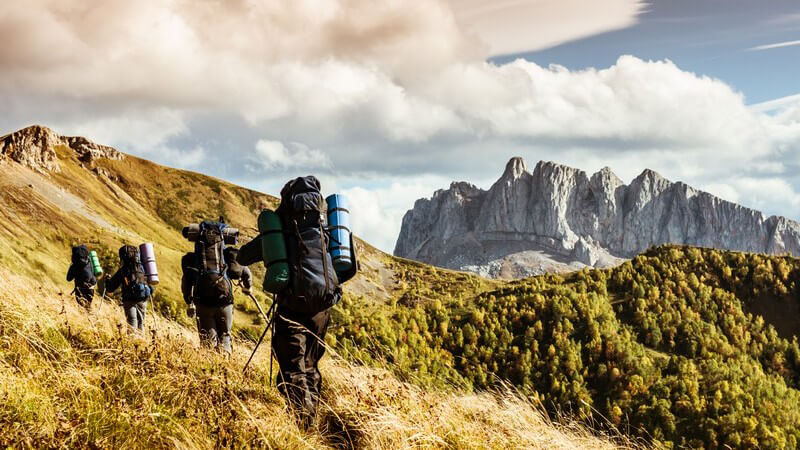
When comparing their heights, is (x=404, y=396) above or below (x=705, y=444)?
above

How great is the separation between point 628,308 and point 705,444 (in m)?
67.3

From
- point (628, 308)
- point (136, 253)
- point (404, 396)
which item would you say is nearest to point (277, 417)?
point (404, 396)

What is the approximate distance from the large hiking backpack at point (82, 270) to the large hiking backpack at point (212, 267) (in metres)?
6.46

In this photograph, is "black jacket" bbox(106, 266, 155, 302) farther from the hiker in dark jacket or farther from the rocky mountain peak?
the rocky mountain peak

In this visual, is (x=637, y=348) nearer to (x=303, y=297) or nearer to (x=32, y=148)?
(x=32, y=148)

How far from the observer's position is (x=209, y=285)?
11.7m

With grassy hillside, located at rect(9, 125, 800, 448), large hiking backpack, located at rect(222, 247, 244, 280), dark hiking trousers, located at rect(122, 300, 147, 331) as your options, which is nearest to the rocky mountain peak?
grassy hillside, located at rect(9, 125, 800, 448)

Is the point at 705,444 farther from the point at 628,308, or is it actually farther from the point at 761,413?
the point at 628,308

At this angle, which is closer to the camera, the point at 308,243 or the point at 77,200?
the point at 308,243

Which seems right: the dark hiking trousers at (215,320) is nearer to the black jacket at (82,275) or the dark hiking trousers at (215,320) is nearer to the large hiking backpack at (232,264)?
the large hiking backpack at (232,264)

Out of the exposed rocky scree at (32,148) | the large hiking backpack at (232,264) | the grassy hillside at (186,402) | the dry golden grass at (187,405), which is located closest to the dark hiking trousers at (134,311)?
the grassy hillside at (186,402)

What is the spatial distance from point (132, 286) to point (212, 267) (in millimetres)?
4049

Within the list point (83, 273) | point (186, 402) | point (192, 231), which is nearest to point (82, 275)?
point (83, 273)

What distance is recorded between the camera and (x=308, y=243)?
7.00 metres
